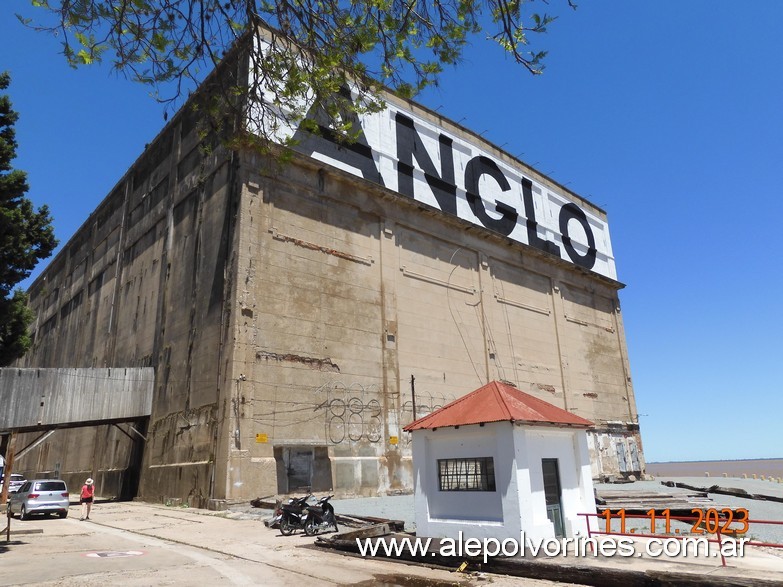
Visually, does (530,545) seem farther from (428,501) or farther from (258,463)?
(258,463)

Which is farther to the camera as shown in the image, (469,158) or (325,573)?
(469,158)

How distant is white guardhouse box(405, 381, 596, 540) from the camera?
1130cm

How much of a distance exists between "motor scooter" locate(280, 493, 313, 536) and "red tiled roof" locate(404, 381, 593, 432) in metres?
5.04

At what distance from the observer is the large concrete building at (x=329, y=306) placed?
24.7m

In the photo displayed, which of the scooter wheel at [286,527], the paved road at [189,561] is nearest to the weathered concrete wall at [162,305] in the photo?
the paved road at [189,561]

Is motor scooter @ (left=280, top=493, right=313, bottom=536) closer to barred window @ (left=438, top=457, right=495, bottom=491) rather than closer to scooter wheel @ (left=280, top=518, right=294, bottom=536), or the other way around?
scooter wheel @ (left=280, top=518, right=294, bottom=536)

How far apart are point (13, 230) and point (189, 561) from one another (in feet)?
31.0

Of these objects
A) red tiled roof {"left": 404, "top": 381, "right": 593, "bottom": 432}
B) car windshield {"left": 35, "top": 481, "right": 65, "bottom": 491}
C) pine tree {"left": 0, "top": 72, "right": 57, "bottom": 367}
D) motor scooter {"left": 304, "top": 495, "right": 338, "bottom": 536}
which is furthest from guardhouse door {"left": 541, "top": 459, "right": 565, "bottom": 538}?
car windshield {"left": 35, "top": 481, "right": 65, "bottom": 491}

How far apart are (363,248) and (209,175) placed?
8.67 metres

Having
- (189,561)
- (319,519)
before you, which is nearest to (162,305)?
(319,519)

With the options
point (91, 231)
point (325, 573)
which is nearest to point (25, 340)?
point (325, 573)

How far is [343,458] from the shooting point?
84.3ft

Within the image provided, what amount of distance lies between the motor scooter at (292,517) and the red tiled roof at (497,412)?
16.5ft

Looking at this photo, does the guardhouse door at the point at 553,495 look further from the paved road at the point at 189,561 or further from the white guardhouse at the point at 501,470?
the paved road at the point at 189,561
